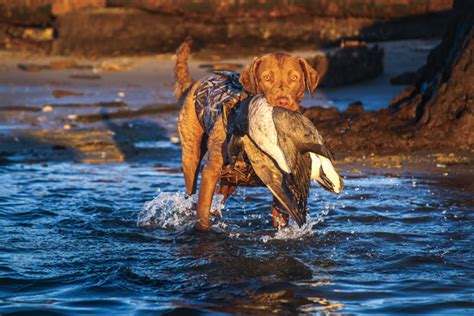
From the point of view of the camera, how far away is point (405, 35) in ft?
53.2

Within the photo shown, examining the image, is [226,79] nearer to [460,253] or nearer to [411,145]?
[460,253]

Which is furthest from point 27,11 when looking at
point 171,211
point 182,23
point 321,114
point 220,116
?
point 220,116

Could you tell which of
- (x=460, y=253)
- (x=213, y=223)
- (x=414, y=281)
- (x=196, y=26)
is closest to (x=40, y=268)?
(x=213, y=223)

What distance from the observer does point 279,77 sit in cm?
615

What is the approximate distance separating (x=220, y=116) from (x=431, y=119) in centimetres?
395

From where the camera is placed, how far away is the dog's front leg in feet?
22.2

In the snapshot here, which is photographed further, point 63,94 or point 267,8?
point 267,8

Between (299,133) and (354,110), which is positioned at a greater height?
(299,133)

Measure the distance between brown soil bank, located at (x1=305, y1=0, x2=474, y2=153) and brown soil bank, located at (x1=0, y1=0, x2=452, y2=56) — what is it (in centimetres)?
584

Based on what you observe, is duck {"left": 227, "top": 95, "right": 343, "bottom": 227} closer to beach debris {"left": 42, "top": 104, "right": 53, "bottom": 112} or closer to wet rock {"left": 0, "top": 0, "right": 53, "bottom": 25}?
beach debris {"left": 42, "top": 104, "right": 53, "bottom": 112}

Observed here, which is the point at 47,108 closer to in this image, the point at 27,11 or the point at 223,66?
the point at 223,66

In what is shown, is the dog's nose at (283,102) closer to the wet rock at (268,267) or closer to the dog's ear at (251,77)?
the dog's ear at (251,77)

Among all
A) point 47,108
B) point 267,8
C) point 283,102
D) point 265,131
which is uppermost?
point 267,8

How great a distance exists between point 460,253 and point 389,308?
4.20 feet
